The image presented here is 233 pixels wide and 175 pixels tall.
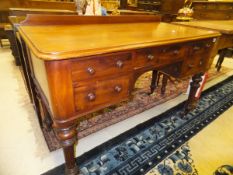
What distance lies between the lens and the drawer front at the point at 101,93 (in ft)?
2.57

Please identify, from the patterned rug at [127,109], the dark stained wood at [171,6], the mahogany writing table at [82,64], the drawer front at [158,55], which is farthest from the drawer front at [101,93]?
the dark stained wood at [171,6]

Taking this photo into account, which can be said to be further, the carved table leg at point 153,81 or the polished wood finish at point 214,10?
the polished wood finish at point 214,10

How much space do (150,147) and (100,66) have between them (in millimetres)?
928

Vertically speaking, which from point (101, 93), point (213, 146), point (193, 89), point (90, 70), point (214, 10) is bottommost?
point (213, 146)

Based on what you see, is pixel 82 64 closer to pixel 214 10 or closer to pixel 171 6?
pixel 171 6

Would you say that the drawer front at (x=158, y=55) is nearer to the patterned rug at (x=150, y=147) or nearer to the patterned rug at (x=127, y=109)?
the patterned rug at (x=150, y=147)

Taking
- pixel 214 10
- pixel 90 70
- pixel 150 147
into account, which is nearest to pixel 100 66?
pixel 90 70

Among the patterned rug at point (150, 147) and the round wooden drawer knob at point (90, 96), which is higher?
the round wooden drawer knob at point (90, 96)

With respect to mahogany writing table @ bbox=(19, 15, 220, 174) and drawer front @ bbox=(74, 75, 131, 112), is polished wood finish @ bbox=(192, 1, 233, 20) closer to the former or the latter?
mahogany writing table @ bbox=(19, 15, 220, 174)

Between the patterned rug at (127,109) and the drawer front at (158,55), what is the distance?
0.84m

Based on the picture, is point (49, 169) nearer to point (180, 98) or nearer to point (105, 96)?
point (105, 96)

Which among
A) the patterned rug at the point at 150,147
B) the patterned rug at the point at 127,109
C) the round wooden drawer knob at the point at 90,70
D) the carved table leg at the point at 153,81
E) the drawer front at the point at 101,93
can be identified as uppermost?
the round wooden drawer knob at the point at 90,70

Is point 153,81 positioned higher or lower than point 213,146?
higher

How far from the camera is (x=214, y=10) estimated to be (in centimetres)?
443
